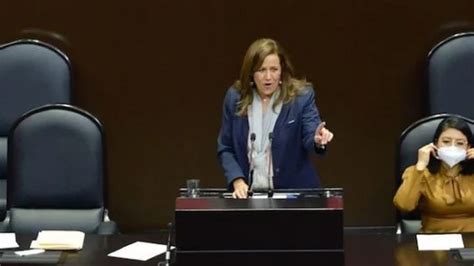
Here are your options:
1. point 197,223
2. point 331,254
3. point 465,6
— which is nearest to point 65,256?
point 197,223

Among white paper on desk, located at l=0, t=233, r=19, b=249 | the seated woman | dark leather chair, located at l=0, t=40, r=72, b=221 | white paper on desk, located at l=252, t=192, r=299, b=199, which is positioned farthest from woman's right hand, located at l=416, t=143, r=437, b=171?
dark leather chair, located at l=0, t=40, r=72, b=221

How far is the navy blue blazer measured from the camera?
4.40 metres

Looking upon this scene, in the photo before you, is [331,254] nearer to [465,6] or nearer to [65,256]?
[65,256]

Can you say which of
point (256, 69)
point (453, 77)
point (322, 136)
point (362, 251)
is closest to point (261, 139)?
point (256, 69)

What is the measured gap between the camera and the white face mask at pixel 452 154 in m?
4.14

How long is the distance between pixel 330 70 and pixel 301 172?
1279mm

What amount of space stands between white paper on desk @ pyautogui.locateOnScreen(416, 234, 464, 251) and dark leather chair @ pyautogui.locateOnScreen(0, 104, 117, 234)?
61.0 inches

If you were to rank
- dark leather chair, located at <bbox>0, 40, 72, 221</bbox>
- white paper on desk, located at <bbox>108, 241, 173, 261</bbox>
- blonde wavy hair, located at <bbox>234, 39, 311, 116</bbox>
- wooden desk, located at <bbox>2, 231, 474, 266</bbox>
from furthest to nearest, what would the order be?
dark leather chair, located at <bbox>0, 40, 72, 221</bbox> → blonde wavy hair, located at <bbox>234, 39, 311, 116</bbox> → white paper on desk, located at <bbox>108, 241, 173, 261</bbox> → wooden desk, located at <bbox>2, 231, 474, 266</bbox>

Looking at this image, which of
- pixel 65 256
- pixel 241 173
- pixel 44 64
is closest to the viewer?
pixel 65 256

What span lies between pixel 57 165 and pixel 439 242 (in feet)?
6.20

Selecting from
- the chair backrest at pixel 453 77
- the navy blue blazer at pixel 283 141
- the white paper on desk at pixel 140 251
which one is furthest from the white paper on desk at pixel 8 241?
the chair backrest at pixel 453 77

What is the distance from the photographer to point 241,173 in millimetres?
4375

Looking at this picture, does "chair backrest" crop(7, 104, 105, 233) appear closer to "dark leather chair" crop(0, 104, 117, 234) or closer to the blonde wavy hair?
"dark leather chair" crop(0, 104, 117, 234)

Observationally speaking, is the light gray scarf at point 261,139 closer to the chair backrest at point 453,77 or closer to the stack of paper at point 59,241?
the stack of paper at point 59,241
